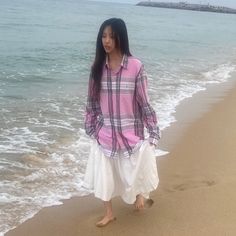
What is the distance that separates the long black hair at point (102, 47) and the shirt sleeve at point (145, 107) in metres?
0.21

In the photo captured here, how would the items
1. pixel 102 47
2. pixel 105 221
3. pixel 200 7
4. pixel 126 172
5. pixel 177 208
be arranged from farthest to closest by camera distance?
pixel 200 7 → pixel 177 208 → pixel 105 221 → pixel 126 172 → pixel 102 47

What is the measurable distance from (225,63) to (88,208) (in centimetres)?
1451

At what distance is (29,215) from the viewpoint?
4172 mm

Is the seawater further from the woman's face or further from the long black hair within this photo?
the woman's face

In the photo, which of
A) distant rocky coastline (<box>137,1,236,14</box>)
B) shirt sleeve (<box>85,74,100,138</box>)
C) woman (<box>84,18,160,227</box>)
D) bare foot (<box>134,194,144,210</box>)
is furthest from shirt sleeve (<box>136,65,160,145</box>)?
distant rocky coastline (<box>137,1,236,14</box>)

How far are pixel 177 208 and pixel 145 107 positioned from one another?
1049 mm

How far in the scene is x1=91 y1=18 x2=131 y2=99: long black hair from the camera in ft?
11.4

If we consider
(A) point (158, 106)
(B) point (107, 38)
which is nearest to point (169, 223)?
(B) point (107, 38)

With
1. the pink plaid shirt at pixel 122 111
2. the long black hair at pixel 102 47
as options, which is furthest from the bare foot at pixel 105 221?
the long black hair at pixel 102 47

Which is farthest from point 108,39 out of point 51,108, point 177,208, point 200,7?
point 200,7

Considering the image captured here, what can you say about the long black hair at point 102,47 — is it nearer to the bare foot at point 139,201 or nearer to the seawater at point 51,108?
the bare foot at point 139,201

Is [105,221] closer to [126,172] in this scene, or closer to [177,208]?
[126,172]

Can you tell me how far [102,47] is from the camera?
3.58 m

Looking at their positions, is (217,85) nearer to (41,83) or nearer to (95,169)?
(41,83)
